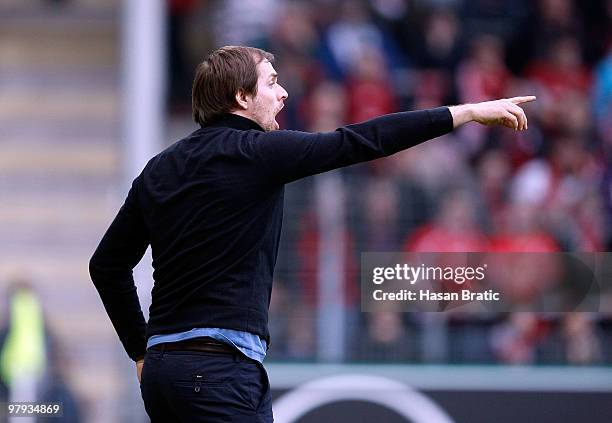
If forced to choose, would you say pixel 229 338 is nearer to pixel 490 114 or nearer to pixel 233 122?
pixel 233 122

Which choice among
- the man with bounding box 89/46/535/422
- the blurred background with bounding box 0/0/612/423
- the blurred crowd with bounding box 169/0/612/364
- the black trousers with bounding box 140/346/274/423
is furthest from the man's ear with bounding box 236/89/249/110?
the blurred crowd with bounding box 169/0/612/364

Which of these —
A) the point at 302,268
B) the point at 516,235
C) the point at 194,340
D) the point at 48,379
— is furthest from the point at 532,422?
the point at 194,340

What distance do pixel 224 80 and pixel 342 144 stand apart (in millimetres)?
398

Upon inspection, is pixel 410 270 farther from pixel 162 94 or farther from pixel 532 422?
pixel 162 94

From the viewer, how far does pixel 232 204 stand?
341cm

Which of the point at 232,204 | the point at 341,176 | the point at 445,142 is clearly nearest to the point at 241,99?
the point at 232,204

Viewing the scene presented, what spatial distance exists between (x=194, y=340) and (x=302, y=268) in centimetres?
382

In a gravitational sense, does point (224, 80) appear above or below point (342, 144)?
above

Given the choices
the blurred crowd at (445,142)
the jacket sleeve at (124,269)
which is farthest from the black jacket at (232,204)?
the blurred crowd at (445,142)

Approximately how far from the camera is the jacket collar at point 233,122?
3512mm

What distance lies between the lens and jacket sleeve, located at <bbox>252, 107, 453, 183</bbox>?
3.37 m

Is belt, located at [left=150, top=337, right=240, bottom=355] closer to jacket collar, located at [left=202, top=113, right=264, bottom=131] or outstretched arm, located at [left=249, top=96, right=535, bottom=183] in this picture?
outstretched arm, located at [left=249, top=96, right=535, bottom=183]

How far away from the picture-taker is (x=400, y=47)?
353 inches

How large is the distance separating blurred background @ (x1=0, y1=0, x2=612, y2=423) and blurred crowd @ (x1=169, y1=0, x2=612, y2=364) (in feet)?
0.04
